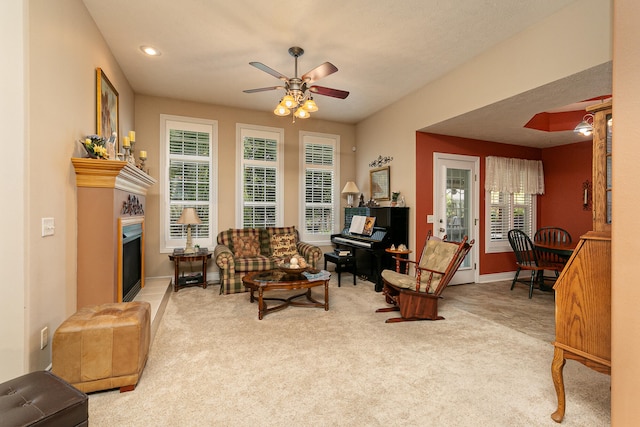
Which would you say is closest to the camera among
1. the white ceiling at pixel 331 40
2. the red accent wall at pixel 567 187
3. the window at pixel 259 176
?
the white ceiling at pixel 331 40

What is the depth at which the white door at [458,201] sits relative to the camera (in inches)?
189

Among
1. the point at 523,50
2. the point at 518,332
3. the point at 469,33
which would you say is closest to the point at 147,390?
the point at 518,332

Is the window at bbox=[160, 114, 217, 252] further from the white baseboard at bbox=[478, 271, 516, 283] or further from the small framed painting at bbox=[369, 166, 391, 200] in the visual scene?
the white baseboard at bbox=[478, 271, 516, 283]

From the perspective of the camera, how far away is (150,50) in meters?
Answer: 3.42

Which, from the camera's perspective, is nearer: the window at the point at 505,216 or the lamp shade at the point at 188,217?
the lamp shade at the point at 188,217

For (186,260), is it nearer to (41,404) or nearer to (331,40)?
(41,404)

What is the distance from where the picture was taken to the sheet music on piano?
5.02 meters

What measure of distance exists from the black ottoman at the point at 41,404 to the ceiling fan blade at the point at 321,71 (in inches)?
112

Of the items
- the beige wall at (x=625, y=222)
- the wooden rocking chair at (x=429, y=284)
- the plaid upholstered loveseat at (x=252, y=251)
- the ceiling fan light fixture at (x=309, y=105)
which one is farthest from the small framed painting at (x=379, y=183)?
the beige wall at (x=625, y=222)

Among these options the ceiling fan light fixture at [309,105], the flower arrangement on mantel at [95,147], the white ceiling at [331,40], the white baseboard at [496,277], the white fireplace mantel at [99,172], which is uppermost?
the white ceiling at [331,40]

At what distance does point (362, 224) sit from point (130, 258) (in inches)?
138

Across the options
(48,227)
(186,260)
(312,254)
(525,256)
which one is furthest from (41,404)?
(525,256)

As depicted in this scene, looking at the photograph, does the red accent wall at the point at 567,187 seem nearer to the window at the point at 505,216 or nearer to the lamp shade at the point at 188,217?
the window at the point at 505,216

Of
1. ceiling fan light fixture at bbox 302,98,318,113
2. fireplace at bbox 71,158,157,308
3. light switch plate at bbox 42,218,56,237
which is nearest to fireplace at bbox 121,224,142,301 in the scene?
fireplace at bbox 71,158,157,308
